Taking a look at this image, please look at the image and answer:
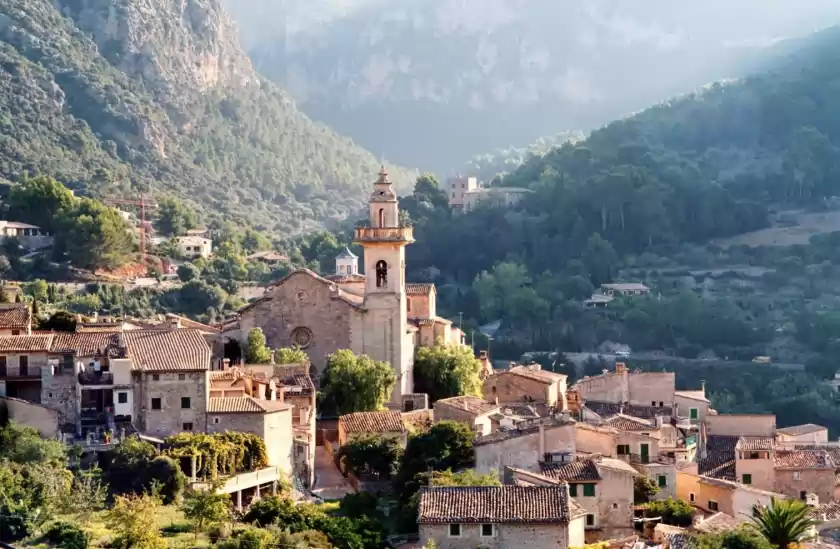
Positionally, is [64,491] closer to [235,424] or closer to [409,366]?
[235,424]

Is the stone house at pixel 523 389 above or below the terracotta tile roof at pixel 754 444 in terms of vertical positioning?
above

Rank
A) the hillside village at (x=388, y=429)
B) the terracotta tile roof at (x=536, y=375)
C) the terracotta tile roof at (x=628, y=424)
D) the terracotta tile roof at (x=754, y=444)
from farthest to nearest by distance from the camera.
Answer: the terracotta tile roof at (x=536, y=375), the terracotta tile roof at (x=754, y=444), the terracotta tile roof at (x=628, y=424), the hillside village at (x=388, y=429)

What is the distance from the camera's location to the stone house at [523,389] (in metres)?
49.9

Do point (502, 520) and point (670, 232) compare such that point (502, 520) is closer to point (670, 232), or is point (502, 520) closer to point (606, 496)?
point (606, 496)

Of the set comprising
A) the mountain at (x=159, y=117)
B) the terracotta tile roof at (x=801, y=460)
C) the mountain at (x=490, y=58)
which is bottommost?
the terracotta tile roof at (x=801, y=460)

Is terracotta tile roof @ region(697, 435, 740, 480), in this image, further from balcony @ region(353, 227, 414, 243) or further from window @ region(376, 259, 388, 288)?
balcony @ region(353, 227, 414, 243)

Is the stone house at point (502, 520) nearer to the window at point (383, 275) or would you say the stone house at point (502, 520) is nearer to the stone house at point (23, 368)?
the stone house at point (23, 368)

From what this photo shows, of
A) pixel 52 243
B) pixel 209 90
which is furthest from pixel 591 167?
pixel 52 243

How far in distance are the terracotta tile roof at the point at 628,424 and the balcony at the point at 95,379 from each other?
13146 millimetres

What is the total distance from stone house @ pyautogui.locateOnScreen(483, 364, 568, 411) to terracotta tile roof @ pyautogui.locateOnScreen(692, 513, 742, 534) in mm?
11904

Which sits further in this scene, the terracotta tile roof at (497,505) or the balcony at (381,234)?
the balcony at (381,234)

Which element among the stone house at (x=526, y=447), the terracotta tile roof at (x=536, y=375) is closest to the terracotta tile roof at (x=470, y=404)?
the stone house at (x=526, y=447)

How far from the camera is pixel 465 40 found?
195 metres

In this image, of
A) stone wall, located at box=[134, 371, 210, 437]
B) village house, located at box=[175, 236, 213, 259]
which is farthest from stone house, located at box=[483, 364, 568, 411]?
village house, located at box=[175, 236, 213, 259]
